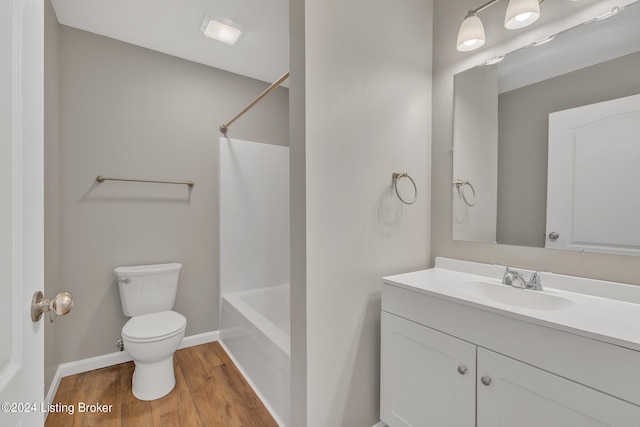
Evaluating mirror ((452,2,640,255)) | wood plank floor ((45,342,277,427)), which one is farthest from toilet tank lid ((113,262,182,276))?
mirror ((452,2,640,255))

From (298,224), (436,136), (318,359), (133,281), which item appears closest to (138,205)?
(133,281)

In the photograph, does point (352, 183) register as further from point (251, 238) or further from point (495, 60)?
point (251, 238)

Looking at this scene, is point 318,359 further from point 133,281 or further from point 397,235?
point 133,281

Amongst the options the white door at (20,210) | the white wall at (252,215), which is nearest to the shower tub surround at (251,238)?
the white wall at (252,215)

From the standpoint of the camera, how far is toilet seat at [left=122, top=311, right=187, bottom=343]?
1.73m

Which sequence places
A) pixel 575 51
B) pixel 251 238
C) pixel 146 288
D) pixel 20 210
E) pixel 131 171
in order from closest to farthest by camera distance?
pixel 20 210 < pixel 575 51 < pixel 146 288 < pixel 131 171 < pixel 251 238

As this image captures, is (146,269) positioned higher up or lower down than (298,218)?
lower down

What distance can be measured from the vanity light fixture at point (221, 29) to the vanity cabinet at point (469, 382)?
200cm

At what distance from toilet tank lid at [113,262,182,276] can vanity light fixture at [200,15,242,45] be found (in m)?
1.76

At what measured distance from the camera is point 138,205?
2.27 meters

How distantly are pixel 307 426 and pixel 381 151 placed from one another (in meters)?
1.34

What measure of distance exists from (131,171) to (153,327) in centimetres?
121

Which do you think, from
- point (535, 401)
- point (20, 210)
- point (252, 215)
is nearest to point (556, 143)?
point (535, 401)

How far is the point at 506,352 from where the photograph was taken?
0.97 meters
